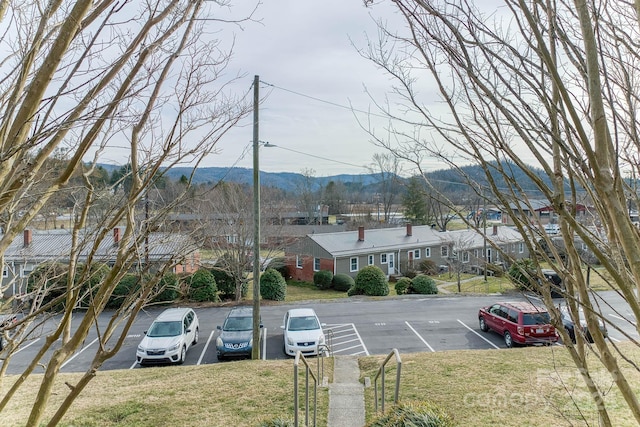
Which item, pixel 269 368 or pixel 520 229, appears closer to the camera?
pixel 520 229

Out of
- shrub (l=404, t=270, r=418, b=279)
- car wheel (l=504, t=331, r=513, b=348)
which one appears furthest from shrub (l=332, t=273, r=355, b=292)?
car wheel (l=504, t=331, r=513, b=348)

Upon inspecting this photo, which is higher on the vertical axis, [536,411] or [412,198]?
[412,198]

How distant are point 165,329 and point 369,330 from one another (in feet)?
21.7

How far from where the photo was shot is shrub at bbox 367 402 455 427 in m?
4.29

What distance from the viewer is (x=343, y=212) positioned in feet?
212

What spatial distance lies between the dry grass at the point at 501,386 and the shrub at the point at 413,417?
4.08 feet

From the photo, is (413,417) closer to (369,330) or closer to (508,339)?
(508,339)

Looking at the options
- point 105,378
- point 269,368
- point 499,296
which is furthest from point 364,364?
point 499,296

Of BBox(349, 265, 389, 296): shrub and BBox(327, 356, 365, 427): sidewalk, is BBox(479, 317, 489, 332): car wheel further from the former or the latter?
BBox(349, 265, 389, 296): shrub

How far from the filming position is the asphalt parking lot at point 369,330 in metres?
12.4

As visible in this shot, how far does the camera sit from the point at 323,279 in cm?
2600

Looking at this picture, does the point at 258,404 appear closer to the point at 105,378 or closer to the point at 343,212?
the point at 105,378

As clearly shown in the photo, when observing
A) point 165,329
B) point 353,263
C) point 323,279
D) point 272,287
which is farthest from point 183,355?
point 353,263

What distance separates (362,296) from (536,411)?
1535 cm
